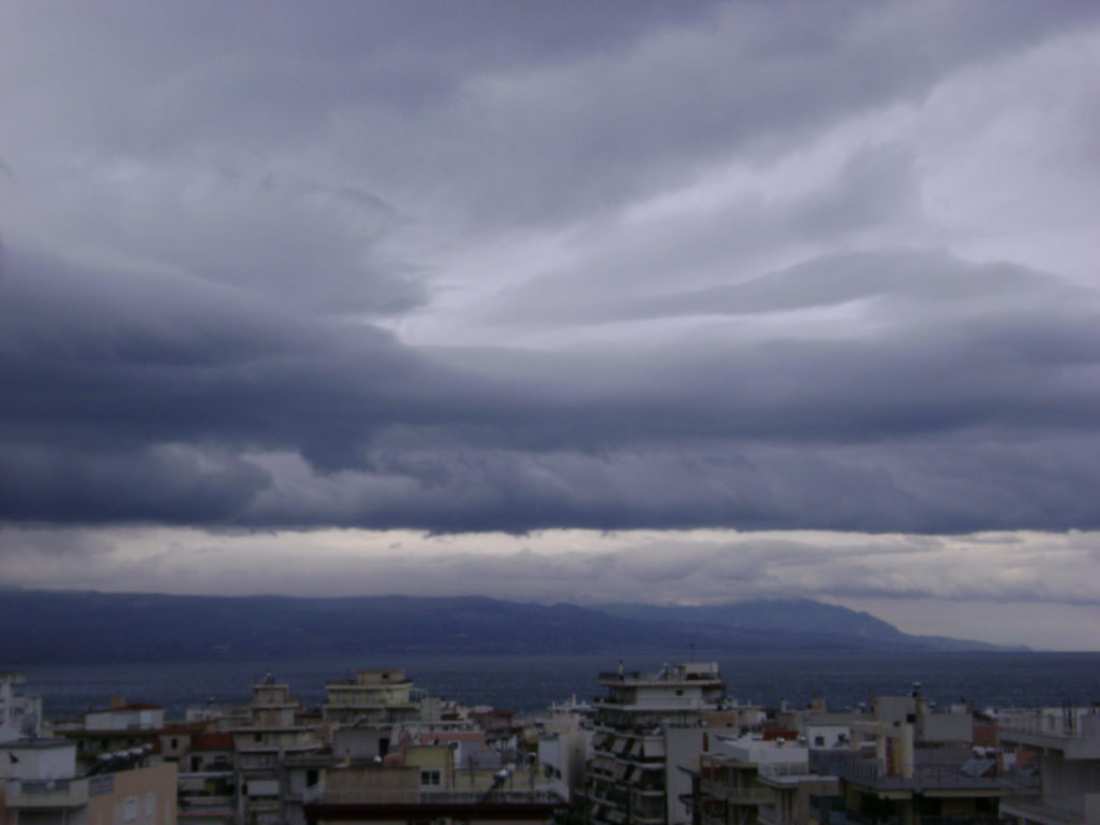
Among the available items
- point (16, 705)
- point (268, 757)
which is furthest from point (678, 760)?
point (16, 705)

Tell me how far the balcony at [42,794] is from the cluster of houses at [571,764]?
0.06 m

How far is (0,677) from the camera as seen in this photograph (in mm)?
118750

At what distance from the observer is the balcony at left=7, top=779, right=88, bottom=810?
51531mm

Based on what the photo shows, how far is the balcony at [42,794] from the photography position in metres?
51.5

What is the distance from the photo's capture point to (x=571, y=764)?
11375 cm

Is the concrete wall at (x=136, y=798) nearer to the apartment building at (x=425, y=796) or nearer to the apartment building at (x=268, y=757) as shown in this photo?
the apartment building at (x=425, y=796)

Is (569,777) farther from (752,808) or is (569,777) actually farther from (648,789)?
(752,808)

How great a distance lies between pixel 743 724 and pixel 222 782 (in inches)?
1322

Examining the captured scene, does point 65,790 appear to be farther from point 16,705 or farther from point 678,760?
point 16,705

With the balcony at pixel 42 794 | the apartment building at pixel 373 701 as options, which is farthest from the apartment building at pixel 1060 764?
the apartment building at pixel 373 701

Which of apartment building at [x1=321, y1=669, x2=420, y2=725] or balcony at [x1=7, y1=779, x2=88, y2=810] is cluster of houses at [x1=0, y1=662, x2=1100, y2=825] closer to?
balcony at [x1=7, y1=779, x2=88, y2=810]

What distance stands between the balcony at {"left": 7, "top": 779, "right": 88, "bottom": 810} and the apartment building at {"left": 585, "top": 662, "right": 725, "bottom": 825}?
136 ft

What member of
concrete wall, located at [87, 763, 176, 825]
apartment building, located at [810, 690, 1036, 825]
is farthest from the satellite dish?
apartment building, located at [810, 690, 1036, 825]

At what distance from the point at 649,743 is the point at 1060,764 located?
153ft
